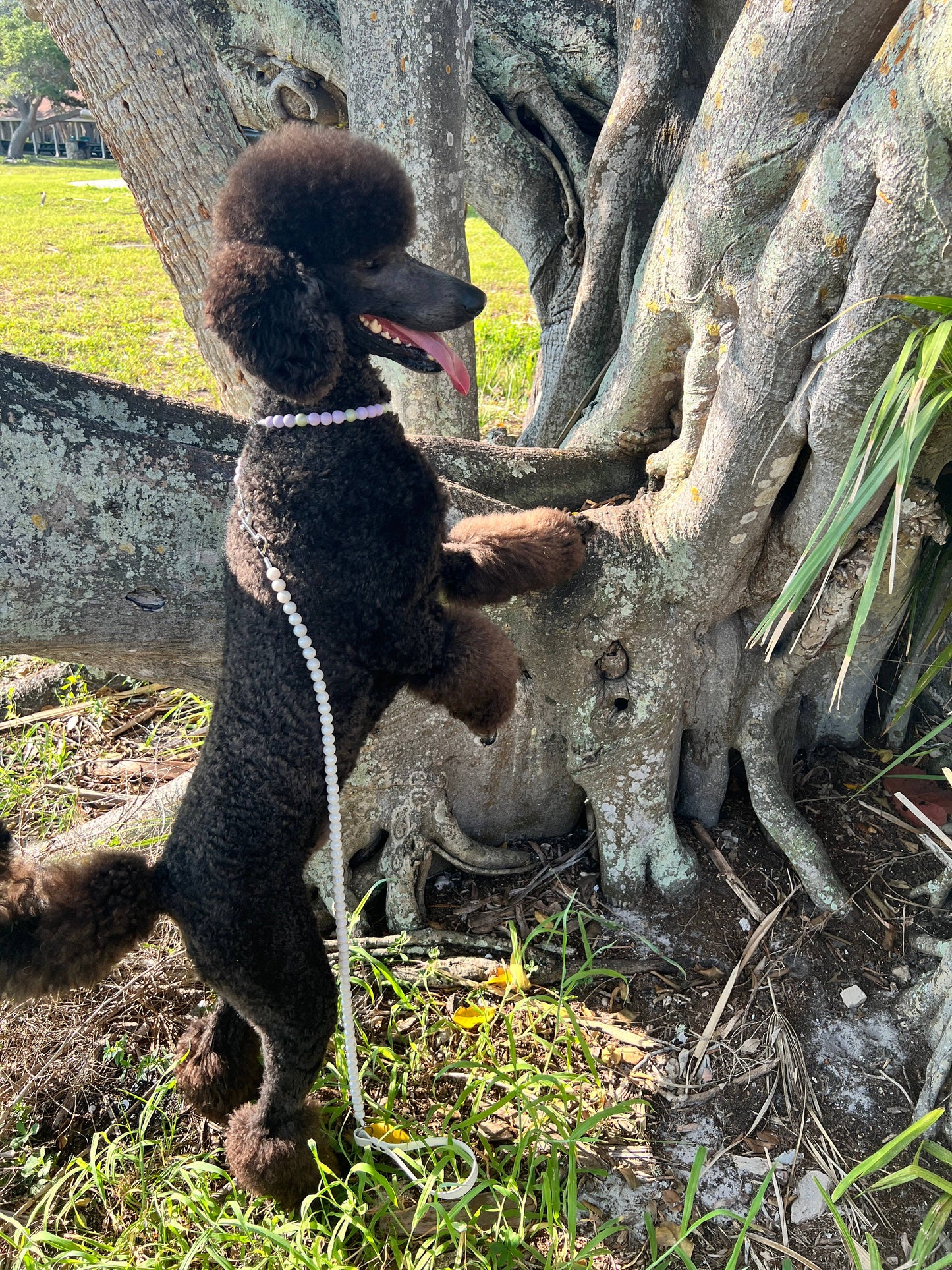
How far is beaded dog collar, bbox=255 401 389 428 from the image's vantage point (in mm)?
1577

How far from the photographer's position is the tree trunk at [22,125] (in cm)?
3747

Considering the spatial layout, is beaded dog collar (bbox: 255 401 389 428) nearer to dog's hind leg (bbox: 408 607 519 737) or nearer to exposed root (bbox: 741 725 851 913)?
dog's hind leg (bbox: 408 607 519 737)

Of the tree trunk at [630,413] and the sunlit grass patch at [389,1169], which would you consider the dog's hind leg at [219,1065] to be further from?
the tree trunk at [630,413]

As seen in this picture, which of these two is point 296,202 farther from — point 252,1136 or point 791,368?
point 252,1136

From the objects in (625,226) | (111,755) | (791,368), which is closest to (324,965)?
(791,368)

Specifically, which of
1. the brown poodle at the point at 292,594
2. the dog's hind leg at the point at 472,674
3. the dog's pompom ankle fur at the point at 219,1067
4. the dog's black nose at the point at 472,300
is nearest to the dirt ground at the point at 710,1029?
the dog's pompom ankle fur at the point at 219,1067

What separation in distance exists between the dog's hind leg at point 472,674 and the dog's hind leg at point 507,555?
8 cm

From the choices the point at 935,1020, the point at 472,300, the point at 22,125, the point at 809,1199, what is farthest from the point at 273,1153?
the point at 22,125

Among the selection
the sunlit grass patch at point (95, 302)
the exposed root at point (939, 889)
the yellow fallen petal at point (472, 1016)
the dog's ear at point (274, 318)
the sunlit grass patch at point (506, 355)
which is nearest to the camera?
the dog's ear at point (274, 318)

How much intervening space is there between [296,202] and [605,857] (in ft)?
6.44

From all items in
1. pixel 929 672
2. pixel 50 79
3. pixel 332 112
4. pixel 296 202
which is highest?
pixel 50 79

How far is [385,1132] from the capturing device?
199 cm

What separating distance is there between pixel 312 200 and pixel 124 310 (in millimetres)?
8629

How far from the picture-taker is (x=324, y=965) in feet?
5.76
